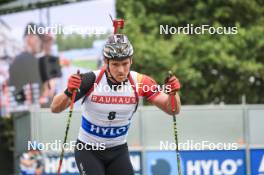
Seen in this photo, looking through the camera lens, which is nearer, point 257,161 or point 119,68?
point 119,68

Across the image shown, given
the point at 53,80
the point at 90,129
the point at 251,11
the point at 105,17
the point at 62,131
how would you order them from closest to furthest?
the point at 90,129, the point at 62,131, the point at 105,17, the point at 53,80, the point at 251,11

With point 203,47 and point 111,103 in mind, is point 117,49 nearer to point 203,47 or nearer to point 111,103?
point 111,103

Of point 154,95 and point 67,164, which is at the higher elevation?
point 154,95

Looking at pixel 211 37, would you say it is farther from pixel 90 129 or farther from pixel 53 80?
pixel 90 129

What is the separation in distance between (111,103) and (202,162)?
15.3ft

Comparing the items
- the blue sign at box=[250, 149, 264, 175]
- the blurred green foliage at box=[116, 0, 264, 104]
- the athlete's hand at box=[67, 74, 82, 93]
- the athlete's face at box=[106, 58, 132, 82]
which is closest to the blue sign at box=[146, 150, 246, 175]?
the blue sign at box=[250, 149, 264, 175]

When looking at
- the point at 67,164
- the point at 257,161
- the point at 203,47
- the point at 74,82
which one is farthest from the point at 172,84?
the point at 203,47

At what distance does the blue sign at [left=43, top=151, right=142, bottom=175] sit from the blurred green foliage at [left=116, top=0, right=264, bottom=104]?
6.01m

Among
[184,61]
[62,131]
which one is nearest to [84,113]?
[62,131]

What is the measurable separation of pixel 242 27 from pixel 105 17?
3772mm

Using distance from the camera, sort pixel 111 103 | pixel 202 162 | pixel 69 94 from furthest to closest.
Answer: pixel 202 162 < pixel 111 103 < pixel 69 94

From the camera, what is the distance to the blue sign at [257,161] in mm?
10977

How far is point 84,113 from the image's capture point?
6602 mm

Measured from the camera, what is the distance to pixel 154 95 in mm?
6609
